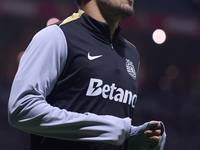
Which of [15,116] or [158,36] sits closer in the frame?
[15,116]

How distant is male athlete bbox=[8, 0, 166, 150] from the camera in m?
1.23

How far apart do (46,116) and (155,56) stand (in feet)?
26.0

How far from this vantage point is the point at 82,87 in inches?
53.7

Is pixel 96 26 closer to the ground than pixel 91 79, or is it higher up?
higher up

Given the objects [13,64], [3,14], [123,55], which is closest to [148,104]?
[13,64]

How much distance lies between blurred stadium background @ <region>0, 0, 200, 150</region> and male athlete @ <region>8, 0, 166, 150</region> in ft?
15.8

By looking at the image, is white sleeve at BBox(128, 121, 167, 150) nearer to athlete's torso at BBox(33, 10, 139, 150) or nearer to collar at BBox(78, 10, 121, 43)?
athlete's torso at BBox(33, 10, 139, 150)

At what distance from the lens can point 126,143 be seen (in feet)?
5.03

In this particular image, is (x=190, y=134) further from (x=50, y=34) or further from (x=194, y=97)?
(x=50, y=34)

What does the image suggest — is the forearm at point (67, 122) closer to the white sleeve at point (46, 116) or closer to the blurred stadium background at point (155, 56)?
the white sleeve at point (46, 116)

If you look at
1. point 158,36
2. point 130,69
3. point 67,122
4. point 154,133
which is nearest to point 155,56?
point 158,36

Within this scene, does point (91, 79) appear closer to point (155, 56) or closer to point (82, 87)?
point (82, 87)

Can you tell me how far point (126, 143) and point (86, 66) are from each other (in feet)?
1.26

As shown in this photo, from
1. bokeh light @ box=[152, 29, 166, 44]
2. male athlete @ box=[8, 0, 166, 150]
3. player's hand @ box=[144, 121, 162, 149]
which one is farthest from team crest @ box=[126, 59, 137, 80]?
bokeh light @ box=[152, 29, 166, 44]
